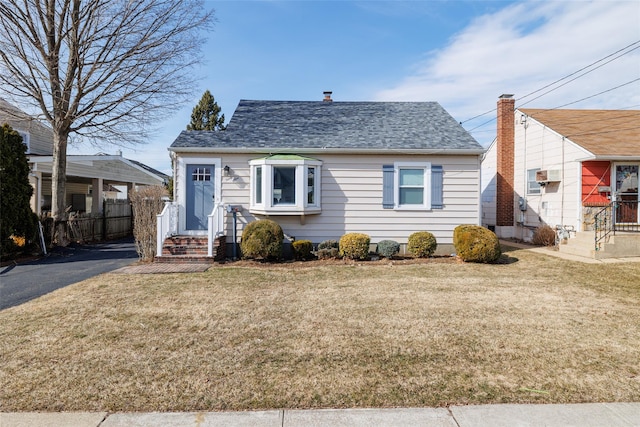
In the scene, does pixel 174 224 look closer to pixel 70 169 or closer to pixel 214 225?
pixel 214 225

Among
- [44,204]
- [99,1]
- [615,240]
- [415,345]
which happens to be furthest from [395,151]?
[44,204]

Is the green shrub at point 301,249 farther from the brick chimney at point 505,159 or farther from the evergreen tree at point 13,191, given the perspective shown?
the brick chimney at point 505,159

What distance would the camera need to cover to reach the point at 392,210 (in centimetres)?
1143

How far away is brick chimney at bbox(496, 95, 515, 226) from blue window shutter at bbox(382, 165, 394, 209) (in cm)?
750

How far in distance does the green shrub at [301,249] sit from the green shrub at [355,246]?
982 mm

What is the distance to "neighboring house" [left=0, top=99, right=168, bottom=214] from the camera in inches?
580

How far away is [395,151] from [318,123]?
10.2ft

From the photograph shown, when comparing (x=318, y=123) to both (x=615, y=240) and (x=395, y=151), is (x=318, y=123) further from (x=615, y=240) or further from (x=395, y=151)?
(x=615, y=240)

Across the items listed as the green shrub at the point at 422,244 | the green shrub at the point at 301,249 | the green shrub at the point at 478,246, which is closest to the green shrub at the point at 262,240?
the green shrub at the point at 301,249

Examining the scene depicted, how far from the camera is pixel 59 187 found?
13.6 m

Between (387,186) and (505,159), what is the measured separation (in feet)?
26.1

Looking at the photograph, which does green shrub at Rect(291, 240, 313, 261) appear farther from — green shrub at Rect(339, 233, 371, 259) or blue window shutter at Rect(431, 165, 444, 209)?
blue window shutter at Rect(431, 165, 444, 209)

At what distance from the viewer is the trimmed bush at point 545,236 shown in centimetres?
1348

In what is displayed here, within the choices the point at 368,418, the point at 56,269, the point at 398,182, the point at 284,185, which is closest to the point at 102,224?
the point at 56,269
